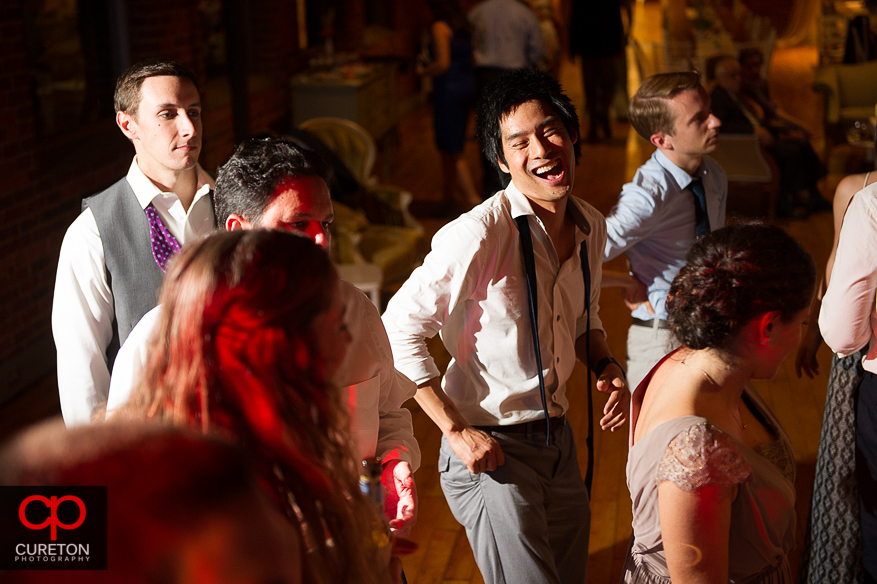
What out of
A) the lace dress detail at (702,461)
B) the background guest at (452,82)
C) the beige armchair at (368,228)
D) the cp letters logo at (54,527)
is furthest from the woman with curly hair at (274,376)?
the background guest at (452,82)

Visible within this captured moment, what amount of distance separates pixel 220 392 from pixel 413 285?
0.95 m

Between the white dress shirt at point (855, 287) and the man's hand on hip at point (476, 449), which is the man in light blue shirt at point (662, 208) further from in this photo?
the man's hand on hip at point (476, 449)

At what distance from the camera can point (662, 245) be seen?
2443mm

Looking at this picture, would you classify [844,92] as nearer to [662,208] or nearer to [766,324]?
→ [662,208]

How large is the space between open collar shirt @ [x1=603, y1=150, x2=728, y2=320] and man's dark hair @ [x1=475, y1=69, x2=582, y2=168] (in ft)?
1.68

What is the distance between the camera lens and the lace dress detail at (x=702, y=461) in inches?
48.0

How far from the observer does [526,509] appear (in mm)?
1782

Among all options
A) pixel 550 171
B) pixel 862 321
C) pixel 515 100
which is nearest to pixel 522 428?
pixel 550 171

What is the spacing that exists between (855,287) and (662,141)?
810mm

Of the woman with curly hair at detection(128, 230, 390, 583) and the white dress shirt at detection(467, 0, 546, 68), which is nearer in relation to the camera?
the woman with curly hair at detection(128, 230, 390, 583)

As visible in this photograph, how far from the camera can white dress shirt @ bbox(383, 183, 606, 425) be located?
1740 mm

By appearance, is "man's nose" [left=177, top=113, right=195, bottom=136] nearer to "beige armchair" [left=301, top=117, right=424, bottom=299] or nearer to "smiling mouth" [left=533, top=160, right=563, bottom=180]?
"smiling mouth" [left=533, top=160, right=563, bottom=180]

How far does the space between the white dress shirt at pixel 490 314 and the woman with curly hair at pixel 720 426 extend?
0.44 m

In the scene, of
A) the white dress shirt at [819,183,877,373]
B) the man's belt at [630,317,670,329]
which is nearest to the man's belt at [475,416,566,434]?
the man's belt at [630,317,670,329]
